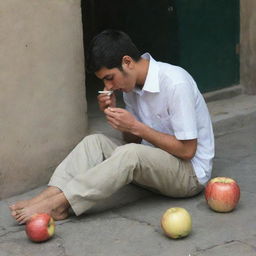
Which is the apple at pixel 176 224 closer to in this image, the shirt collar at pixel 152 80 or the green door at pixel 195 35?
the shirt collar at pixel 152 80

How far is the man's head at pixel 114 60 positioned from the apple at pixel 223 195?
778 millimetres

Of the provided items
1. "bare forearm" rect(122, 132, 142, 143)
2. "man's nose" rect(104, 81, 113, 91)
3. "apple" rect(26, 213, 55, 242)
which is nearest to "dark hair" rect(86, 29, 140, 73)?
"man's nose" rect(104, 81, 113, 91)

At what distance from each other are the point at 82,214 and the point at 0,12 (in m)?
1.38

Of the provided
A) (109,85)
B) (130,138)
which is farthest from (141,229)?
(109,85)

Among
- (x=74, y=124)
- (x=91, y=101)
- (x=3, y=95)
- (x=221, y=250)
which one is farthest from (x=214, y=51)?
(x=221, y=250)

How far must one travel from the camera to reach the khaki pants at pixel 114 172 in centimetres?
360

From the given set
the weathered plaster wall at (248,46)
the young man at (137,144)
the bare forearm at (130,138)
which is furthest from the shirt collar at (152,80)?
the weathered plaster wall at (248,46)

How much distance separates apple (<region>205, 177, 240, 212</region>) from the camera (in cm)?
367

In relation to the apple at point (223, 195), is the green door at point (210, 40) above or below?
above

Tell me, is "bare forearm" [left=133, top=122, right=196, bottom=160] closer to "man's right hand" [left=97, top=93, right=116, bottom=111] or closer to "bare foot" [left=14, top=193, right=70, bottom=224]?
"man's right hand" [left=97, top=93, right=116, bottom=111]

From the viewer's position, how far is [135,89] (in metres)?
3.86

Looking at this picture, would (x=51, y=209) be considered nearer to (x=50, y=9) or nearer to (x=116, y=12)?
(x=50, y=9)

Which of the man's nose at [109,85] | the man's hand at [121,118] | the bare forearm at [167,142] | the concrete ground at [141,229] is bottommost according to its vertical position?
the concrete ground at [141,229]

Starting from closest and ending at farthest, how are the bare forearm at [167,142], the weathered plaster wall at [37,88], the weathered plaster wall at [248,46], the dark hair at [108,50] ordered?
1. the dark hair at [108,50]
2. the bare forearm at [167,142]
3. the weathered plaster wall at [37,88]
4. the weathered plaster wall at [248,46]
